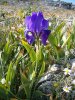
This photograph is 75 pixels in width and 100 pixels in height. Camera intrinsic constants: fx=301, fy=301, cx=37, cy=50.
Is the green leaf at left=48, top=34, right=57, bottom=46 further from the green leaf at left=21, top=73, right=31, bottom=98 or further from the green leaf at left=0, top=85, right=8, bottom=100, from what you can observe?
the green leaf at left=0, top=85, right=8, bottom=100

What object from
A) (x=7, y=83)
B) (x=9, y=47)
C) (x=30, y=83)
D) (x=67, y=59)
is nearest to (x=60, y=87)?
(x=30, y=83)

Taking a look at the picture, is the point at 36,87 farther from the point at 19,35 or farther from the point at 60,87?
the point at 19,35

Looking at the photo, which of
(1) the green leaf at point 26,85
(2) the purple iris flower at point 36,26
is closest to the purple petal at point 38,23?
(2) the purple iris flower at point 36,26

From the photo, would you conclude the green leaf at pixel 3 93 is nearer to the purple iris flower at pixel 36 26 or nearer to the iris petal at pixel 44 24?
the purple iris flower at pixel 36 26

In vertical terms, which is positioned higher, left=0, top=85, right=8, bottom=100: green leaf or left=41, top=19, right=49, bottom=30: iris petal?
left=41, top=19, right=49, bottom=30: iris petal

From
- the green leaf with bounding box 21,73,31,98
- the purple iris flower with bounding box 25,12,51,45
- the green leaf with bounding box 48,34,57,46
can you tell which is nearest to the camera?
the green leaf with bounding box 21,73,31,98

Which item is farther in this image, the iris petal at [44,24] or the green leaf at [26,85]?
the iris petal at [44,24]

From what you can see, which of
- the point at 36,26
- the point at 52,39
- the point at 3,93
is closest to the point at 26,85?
the point at 3,93

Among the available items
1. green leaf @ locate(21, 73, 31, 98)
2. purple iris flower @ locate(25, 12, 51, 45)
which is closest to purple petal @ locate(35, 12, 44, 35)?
purple iris flower @ locate(25, 12, 51, 45)
